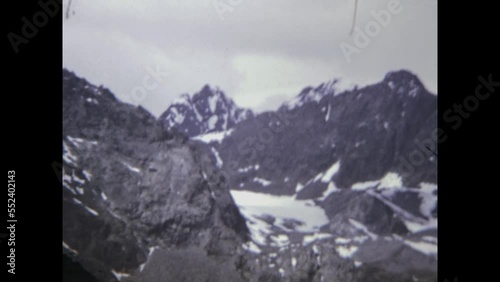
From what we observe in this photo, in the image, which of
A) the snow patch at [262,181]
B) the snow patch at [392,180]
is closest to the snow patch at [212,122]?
the snow patch at [262,181]

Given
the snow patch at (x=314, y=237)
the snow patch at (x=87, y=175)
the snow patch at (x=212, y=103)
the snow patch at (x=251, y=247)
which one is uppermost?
the snow patch at (x=212, y=103)

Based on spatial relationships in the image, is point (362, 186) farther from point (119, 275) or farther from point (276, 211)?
point (119, 275)

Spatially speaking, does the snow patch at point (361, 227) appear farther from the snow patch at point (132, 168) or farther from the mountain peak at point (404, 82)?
the snow patch at point (132, 168)

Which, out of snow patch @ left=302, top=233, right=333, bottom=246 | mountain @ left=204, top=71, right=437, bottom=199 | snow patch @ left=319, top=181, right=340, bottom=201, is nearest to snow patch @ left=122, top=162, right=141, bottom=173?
mountain @ left=204, top=71, right=437, bottom=199

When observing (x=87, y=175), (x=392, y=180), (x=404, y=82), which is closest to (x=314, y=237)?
(x=392, y=180)

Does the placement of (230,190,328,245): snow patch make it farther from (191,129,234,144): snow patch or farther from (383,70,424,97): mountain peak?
(383,70,424,97): mountain peak
